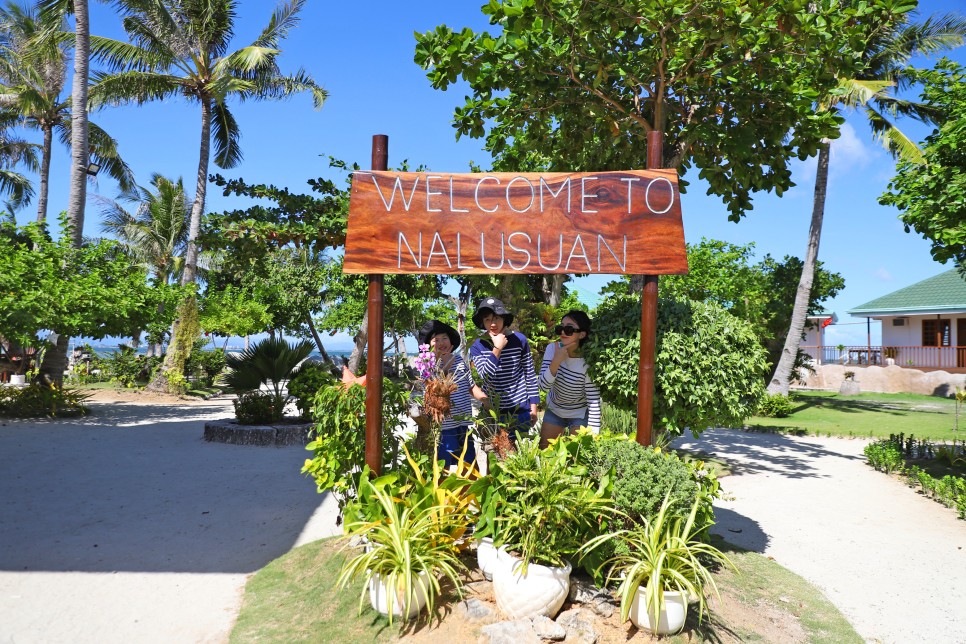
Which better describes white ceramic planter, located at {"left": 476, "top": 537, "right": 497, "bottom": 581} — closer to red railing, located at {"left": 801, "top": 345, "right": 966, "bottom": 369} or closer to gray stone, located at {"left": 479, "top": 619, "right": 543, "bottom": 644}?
gray stone, located at {"left": 479, "top": 619, "right": 543, "bottom": 644}

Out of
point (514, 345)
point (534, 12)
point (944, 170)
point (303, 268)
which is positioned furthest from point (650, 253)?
point (303, 268)

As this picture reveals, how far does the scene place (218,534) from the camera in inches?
223

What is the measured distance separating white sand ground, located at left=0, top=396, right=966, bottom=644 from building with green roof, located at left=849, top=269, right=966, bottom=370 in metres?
21.3

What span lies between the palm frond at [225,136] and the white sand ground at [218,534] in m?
15.9

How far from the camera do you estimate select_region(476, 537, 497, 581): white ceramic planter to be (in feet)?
12.2

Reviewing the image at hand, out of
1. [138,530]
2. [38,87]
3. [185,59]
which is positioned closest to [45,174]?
[38,87]

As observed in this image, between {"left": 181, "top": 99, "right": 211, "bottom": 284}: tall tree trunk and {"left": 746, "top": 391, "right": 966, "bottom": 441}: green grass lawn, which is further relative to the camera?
{"left": 181, "top": 99, "right": 211, "bottom": 284}: tall tree trunk

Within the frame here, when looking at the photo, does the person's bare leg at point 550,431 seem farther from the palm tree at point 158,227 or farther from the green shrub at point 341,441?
the palm tree at point 158,227

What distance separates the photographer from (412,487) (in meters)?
4.17

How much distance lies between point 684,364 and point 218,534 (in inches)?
179

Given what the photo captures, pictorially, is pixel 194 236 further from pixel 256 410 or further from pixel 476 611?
pixel 476 611

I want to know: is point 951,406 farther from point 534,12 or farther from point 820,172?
point 534,12

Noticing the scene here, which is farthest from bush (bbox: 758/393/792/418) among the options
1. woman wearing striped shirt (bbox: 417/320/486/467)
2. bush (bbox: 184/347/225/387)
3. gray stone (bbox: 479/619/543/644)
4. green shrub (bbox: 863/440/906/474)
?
bush (bbox: 184/347/225/387)

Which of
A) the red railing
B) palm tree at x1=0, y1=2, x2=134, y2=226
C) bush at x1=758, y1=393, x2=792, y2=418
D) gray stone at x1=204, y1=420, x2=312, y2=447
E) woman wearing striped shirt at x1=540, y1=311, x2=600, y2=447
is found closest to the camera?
woman wearing striped shirt at x1=540, y1=311, x2=600, y2=447
